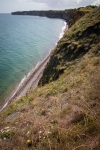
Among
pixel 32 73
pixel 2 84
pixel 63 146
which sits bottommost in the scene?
pixel 32 73

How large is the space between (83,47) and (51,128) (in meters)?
16.9

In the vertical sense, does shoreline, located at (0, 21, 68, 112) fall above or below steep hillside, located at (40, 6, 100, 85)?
below

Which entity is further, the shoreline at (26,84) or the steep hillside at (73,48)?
the shoreline at (26,84)

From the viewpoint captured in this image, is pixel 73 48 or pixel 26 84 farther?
pixel 26 84

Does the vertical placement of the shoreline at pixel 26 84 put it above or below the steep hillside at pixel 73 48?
below

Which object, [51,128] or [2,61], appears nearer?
[51,128]

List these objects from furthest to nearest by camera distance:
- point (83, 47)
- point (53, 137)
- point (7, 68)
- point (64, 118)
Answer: point (7, 68) → point (83, 47) → point (64, 118) → point (53, 137)

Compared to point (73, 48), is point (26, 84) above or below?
below

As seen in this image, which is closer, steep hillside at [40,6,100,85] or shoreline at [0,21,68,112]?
steep hillside at [40,6,100,85]

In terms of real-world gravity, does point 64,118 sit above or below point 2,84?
above

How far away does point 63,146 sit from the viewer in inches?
243

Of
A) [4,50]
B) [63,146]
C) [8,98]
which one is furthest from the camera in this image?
[4,50]

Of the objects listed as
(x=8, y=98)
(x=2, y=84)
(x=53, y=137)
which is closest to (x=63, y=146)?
(x=53, y=137)

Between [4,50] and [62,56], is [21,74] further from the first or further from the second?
[4,50]
